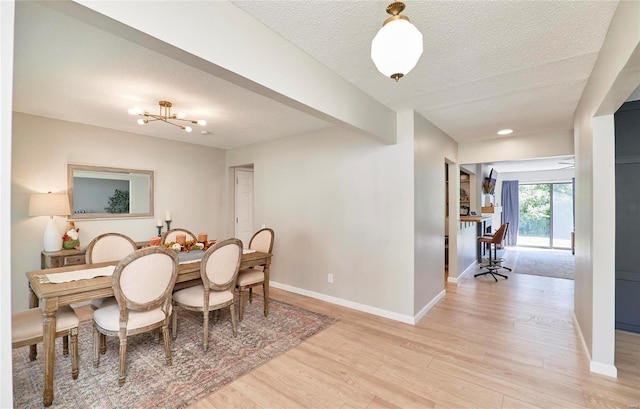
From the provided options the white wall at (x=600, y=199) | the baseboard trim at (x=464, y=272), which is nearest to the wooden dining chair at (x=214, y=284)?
the white wall at (x=600, y=199)

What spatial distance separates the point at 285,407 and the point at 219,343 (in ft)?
3.68

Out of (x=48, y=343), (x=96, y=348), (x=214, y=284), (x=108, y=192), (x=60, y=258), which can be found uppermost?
(x=108, y=192)

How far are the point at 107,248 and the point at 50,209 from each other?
108cm

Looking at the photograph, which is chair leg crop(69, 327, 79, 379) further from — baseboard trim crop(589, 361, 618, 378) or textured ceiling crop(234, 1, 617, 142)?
baseboard trim crop(589, 361, 618, 378)

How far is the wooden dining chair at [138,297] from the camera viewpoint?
2.09 metres

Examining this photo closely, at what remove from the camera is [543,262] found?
650cm

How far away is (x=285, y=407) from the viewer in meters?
1.88

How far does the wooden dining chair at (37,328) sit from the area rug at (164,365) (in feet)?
0.76

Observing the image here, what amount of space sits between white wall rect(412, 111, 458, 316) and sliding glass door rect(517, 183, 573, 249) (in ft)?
22.3

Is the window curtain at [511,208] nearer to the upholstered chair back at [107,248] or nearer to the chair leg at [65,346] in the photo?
the upholstered chair back at [107,248]

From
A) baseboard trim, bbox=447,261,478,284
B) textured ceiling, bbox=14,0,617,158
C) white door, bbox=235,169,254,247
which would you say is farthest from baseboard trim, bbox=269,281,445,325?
textured ceiling, bbox=14,0,617,158

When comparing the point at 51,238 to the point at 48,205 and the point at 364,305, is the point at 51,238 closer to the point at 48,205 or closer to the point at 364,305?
the point at 48,205

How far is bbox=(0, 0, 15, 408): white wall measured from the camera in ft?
2.97

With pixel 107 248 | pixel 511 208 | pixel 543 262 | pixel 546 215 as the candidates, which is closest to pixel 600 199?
pixel 107 248
